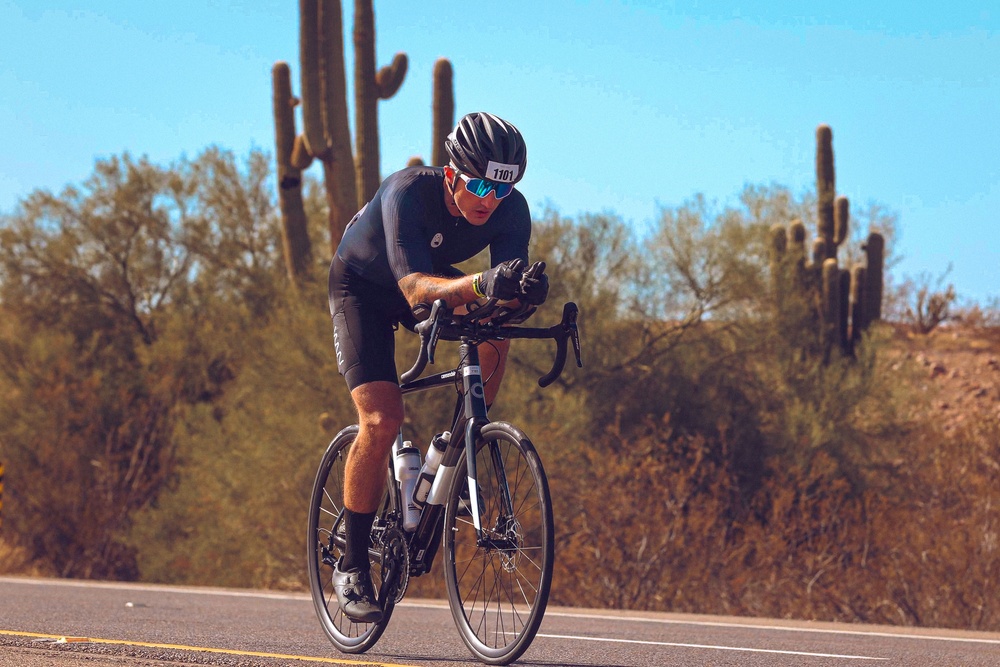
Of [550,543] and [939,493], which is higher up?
[550,543]

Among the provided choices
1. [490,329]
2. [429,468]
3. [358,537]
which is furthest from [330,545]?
[490,329]

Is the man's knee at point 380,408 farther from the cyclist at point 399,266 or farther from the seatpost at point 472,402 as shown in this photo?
the seatpost at point 472,402

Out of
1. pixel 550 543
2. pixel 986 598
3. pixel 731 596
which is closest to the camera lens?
pixel 550 543

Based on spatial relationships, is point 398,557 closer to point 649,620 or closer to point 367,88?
point 649,620

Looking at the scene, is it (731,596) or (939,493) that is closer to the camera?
(731,596)

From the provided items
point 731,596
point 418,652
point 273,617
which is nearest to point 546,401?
point 731,596

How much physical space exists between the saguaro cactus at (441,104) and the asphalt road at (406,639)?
14527 millimetres

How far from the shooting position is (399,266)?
484cm

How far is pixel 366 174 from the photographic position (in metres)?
22.8

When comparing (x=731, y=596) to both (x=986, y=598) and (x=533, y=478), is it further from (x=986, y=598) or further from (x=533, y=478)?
(x=533, y=478)

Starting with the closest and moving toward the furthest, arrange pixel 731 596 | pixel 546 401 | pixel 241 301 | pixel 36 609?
pixel 36 609 → pixel 731 596 → pixel 546 401 → pixel 241 301

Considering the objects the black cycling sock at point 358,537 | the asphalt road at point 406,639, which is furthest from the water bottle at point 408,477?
the asphalt road at point 406,639

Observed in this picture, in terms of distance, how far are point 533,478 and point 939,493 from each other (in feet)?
76.7

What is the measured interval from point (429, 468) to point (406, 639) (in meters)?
1.54
